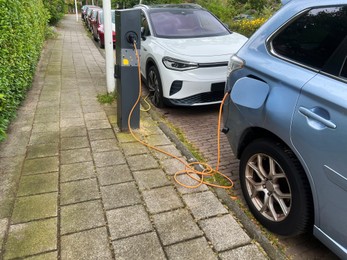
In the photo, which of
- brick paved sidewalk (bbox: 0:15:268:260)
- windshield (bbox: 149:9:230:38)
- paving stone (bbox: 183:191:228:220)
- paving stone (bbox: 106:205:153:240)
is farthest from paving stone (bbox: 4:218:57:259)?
windshield (bbox: 149:9:230:38)

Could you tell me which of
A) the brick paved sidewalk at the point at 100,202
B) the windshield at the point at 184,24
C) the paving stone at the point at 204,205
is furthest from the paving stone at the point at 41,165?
the windshield at the point at 184,24

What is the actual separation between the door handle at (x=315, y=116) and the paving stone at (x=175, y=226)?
3.99ft

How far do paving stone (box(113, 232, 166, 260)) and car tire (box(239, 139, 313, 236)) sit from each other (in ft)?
3.00

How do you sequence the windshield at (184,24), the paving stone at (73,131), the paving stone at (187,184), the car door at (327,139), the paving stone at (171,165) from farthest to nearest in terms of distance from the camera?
the windshield at (184,24), the paving stone at (73,131), the paving stone at (171,165), the paving stone at (187,184), the car door at (327,139)

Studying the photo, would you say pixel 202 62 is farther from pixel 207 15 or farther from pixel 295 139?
pixel 295 139

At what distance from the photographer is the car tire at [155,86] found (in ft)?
16.6

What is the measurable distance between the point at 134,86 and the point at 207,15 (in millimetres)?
2910

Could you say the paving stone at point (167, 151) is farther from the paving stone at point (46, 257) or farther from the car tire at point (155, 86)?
the paving stone at point (46, 257)

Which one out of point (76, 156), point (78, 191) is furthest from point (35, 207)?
point (76, 156)

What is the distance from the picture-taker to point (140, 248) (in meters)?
2.28

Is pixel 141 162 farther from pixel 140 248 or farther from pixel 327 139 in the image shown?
pixel 327 139

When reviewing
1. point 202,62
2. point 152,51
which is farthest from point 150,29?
point 202,62

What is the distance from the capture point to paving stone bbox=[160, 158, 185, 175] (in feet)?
10.9

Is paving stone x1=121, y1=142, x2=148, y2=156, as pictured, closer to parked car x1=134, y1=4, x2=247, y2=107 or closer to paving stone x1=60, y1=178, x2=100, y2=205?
paving stone x1=60, y1=178, x2=100, y2=205
